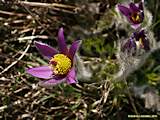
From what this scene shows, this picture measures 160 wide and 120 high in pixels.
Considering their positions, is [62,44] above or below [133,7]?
below

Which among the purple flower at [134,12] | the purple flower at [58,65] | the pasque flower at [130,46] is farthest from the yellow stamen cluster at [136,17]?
the purple flower at [58,65]

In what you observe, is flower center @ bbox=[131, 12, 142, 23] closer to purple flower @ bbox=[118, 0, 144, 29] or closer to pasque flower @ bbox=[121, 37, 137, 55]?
purple flower @ bbox=[118, 0, 144, 29]

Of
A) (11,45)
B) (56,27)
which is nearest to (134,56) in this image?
(56,27)

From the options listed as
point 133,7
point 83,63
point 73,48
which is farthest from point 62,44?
point 133,7

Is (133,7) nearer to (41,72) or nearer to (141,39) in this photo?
(141,39)

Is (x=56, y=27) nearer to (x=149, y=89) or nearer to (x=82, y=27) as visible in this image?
(x=82, y=27)

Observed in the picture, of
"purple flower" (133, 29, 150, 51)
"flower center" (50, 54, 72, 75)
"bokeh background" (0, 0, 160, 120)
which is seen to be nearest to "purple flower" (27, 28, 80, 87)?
"flower center" (50, 54, 72, 75)
